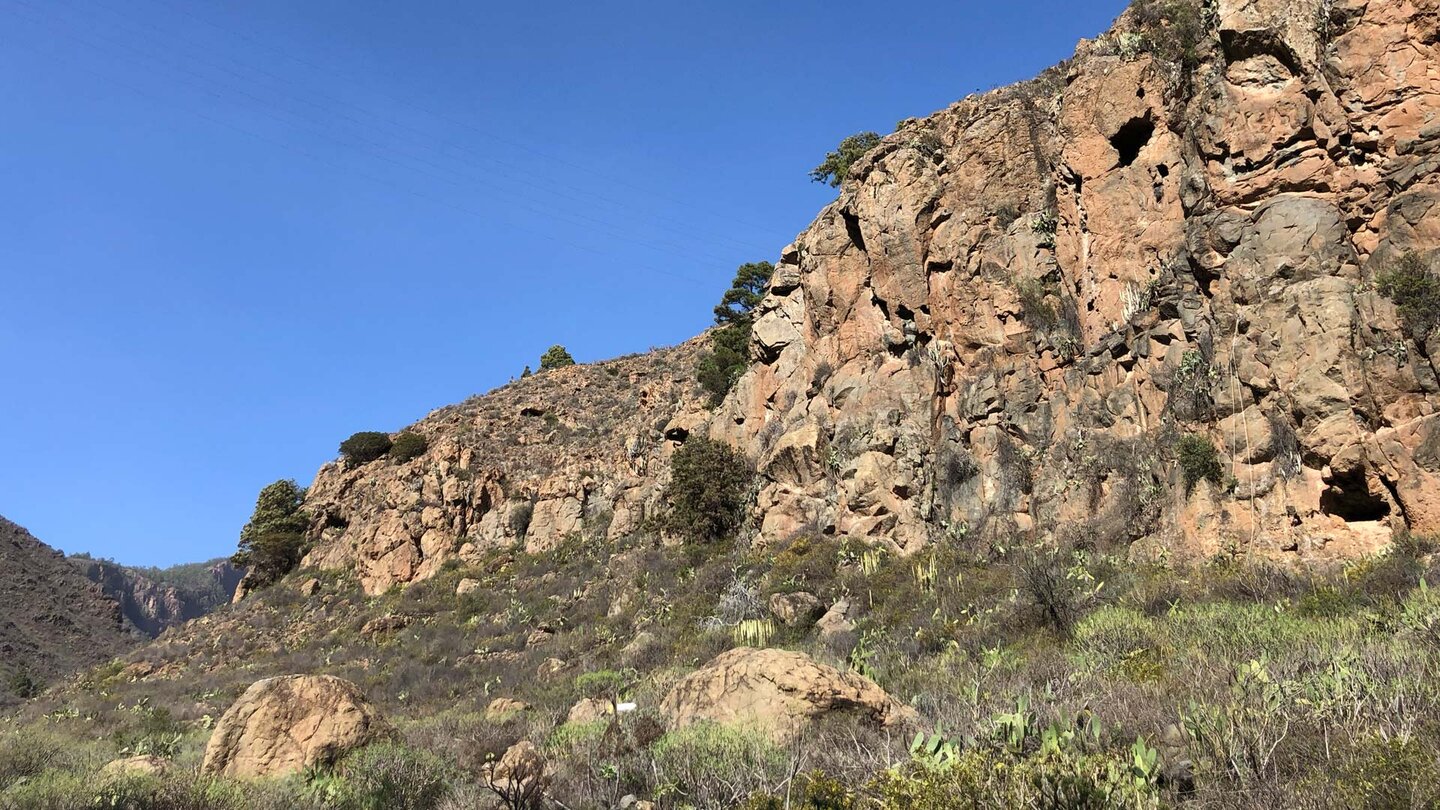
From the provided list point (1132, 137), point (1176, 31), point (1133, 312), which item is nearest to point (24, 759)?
point (1133, 312)

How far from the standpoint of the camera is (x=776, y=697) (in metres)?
7.73

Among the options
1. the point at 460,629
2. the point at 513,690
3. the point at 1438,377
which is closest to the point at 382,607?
the point at 460,629

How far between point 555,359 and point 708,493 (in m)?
29.5

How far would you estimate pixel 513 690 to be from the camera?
16.0 metres

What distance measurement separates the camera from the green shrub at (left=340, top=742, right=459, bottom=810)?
6.73 m

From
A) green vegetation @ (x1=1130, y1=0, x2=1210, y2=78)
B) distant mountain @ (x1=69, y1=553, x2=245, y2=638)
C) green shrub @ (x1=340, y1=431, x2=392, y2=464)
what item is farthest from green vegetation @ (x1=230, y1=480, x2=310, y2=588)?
distant mountain @ (x1=69, y1=553, x2=245, y2=638)

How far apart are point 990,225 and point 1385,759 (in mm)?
18539

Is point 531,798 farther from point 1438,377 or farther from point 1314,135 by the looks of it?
point 1314,135

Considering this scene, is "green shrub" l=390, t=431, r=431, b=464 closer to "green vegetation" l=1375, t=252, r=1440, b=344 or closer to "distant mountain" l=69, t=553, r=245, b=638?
"green vegetation" l=1375, t=252, r=1440, b=344

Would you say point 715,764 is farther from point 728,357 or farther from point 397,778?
point 728,357

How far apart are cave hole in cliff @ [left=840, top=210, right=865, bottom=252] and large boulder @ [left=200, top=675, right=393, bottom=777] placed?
18840 millimetres

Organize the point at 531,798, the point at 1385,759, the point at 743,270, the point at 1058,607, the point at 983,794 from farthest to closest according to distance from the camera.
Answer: the point at 743,270 → the point at 1058,607 → the point at 531,798 → the point at 983,794 → the point at 1385,759

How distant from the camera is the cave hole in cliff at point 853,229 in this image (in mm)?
23797

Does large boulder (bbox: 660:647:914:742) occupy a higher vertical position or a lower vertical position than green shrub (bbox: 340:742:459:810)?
lower
